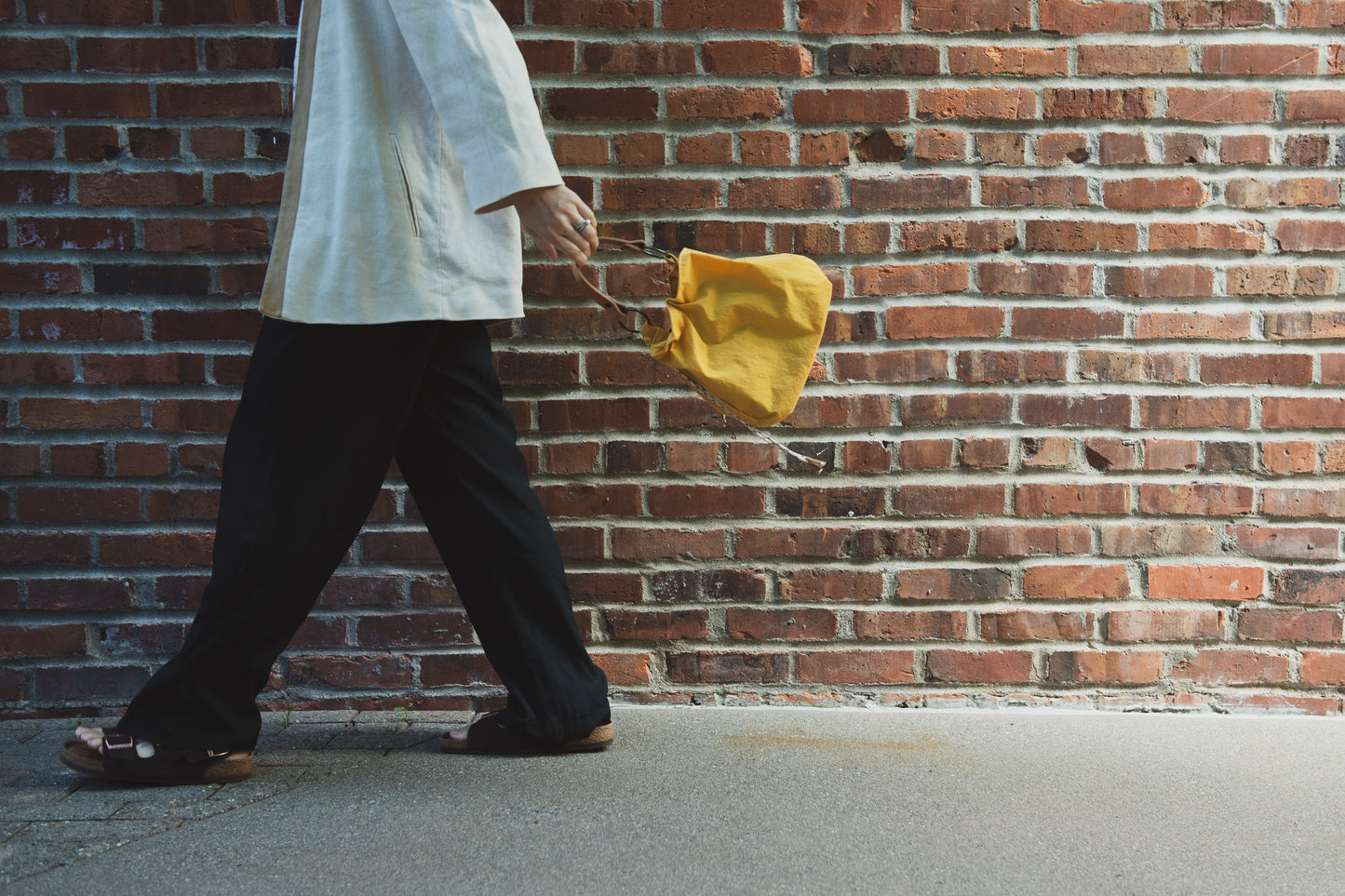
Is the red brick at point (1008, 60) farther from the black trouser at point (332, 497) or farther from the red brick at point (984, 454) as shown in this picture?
the black trouser at point (332, 497)

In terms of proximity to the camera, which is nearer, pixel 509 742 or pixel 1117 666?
pixel 509 742

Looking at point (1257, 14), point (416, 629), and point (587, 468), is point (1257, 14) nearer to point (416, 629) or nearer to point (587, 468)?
point (587, 468)

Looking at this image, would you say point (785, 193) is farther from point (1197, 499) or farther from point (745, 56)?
point (1197, 499)

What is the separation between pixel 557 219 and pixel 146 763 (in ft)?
4.13

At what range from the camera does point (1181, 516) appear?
2.21 metres

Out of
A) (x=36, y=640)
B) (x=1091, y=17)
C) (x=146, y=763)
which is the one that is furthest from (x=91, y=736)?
(x=1091, y=17)

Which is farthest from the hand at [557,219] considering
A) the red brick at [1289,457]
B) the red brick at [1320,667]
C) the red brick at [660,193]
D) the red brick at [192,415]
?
the red brick at [1320,667]

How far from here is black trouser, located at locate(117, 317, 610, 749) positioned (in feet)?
5.48

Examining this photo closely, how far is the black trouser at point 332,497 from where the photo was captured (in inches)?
65.8

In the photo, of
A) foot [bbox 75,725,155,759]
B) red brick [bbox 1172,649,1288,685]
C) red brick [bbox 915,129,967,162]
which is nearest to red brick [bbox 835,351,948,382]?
red brick [bbox 915,129,967,162]

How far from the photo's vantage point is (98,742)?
1.75 metres

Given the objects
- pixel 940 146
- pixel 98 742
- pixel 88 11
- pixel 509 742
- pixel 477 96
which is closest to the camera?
pixel 477 96

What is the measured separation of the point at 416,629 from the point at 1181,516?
1.83m

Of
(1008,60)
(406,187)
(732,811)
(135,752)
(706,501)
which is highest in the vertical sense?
(1008,60)
